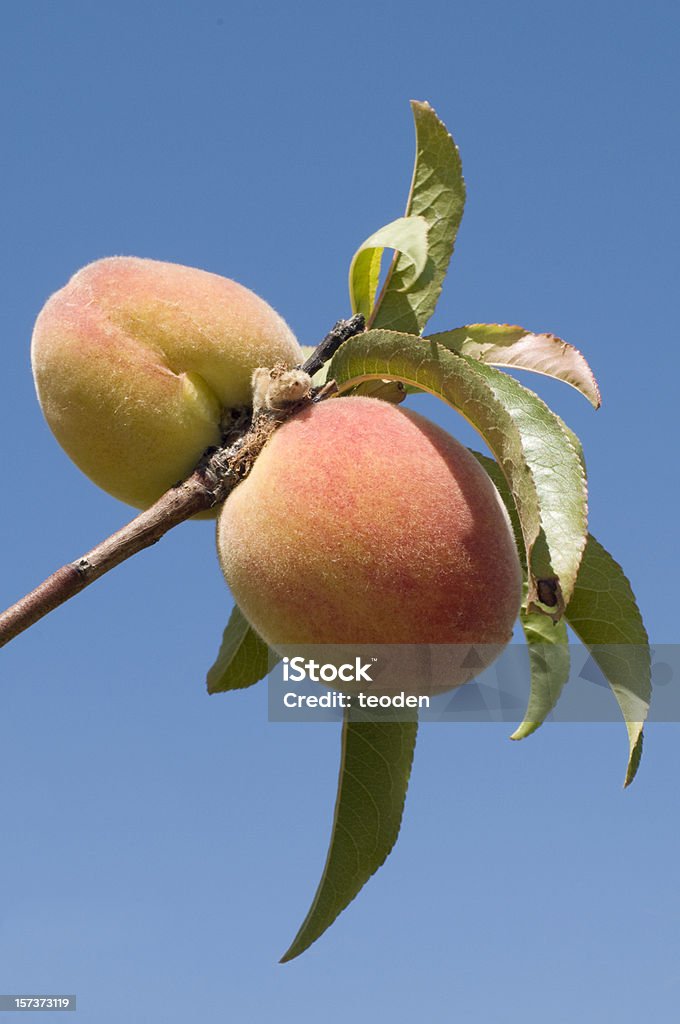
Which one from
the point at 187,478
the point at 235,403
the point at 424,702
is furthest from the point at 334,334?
the point at 424,702

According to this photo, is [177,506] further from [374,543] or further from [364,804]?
[364,804]

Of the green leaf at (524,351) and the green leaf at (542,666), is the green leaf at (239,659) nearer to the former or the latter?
the green leaf at (542,666)

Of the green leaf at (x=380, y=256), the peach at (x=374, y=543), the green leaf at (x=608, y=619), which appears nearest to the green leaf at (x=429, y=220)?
the green leaf at (x=380, y=256)

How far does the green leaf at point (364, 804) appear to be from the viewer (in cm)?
198

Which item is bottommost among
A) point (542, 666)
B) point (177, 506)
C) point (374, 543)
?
point (542, 666)

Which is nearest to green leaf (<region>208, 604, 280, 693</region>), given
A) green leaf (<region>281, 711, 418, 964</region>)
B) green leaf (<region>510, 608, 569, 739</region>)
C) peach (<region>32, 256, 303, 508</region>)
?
green leaf (<region>281, 711, 418, 964</region>)

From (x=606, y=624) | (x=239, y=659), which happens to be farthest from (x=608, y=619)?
(x=239, y=659)

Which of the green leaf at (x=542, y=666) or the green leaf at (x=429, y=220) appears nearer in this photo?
the green leaf at (x=542, y=666)

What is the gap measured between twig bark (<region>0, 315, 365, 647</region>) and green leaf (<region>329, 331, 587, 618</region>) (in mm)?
123

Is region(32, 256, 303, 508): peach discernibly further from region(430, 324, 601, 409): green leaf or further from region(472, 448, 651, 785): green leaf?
region(472, 448, 651, 785): green leaf

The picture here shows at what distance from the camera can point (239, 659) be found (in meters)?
2.22

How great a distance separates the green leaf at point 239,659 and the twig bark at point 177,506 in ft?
1.29

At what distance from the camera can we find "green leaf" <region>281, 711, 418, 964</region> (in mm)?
1980

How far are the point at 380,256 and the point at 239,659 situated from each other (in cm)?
85
